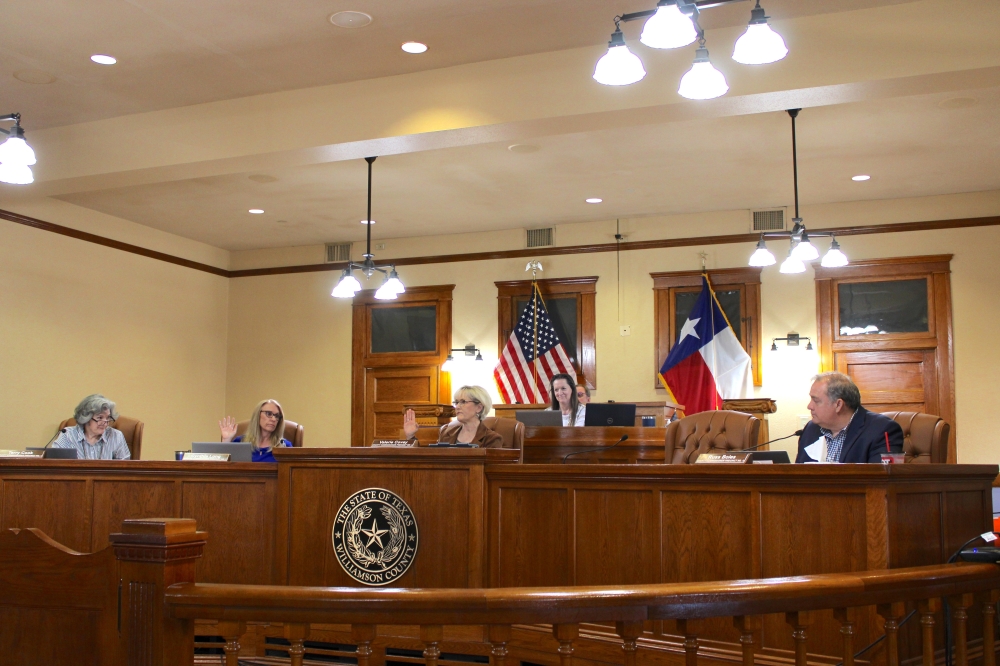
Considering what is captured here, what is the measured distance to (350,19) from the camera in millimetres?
5047

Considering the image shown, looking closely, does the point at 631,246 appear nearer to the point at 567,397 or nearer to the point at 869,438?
the point at 567,397

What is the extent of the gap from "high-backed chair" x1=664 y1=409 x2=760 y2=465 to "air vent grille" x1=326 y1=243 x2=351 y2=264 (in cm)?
632

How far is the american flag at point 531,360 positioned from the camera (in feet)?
31.9

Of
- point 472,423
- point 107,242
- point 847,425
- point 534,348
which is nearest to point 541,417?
point 472,423

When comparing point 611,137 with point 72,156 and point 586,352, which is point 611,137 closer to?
point 586,352

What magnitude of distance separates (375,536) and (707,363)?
610 cm

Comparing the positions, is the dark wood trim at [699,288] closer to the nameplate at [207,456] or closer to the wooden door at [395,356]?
the wooden door at [395,356]

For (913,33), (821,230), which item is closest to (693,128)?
(913,33)

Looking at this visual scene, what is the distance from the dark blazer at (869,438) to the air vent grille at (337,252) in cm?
772

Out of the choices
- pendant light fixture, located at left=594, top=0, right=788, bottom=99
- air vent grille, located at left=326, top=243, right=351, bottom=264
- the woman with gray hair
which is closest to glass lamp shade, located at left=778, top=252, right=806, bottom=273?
pendant light fixture, located at left=594, top=0, right=788, bottom=99

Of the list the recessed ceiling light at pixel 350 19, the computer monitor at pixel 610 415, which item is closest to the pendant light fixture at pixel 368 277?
the computer monitor at pixel 610 415

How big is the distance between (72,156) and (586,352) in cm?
535

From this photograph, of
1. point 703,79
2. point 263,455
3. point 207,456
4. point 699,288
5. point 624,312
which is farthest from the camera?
point 624,312

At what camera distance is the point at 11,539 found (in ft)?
8.16
